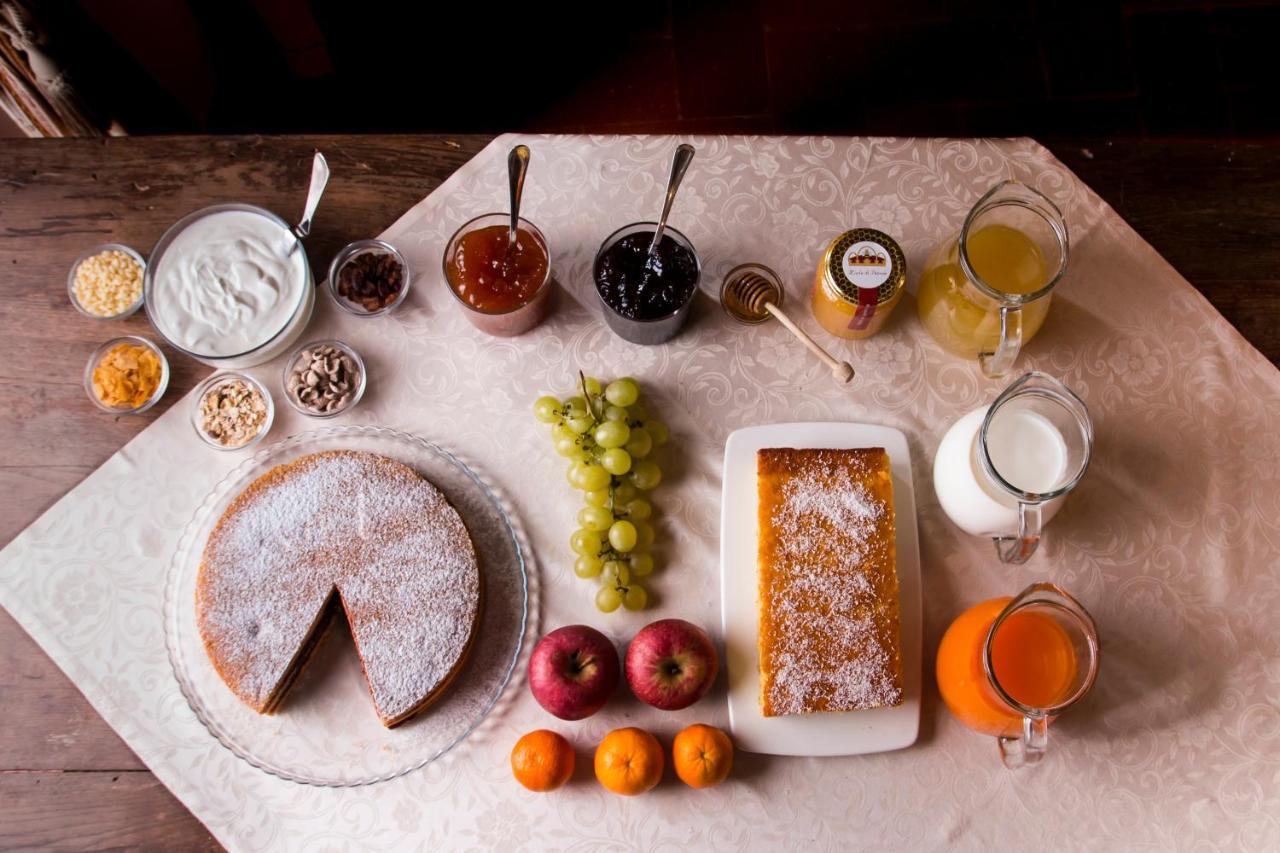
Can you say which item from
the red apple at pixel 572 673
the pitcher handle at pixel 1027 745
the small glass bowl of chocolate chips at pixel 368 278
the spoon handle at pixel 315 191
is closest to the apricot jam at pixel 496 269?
the small glass bowl of chocolate chips at pixel 368 278

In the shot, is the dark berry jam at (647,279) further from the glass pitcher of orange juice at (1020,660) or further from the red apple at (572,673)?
the glass pitcher of orange juice at (1020,660)

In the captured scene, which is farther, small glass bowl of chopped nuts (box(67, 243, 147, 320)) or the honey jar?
small glass bowl of chopped nuts (box(67, 243, 147, 320))

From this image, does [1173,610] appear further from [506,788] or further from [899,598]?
[506,788]

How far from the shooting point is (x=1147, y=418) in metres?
1.37

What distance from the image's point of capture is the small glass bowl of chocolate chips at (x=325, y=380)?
1.35 m

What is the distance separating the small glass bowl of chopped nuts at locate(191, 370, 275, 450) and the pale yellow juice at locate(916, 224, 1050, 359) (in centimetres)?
103

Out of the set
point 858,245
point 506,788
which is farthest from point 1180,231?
point 506,788

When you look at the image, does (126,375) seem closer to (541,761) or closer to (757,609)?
(541,761)

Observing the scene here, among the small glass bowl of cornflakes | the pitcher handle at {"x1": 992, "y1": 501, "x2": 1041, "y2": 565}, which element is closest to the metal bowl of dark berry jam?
the pitcher handle at {"x1": 992, "y1": 501, "x2": 1041, "y2": 565}

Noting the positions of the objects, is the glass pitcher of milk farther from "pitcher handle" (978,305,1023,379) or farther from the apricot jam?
the apricot jam

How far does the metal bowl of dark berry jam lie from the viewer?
1.29m

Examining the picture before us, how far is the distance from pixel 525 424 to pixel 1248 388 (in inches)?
44.0

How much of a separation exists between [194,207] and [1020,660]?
141 cm

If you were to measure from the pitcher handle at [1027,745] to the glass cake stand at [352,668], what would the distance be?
26.8 inches
